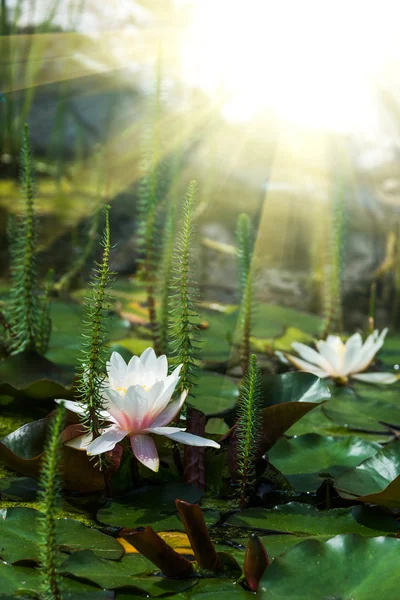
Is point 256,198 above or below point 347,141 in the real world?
below

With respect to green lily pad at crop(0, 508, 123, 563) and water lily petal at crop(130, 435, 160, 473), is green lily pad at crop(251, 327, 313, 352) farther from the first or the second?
green lily pad at crop(0, 508, 123, 563)

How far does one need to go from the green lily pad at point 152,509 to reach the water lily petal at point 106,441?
0.39ft

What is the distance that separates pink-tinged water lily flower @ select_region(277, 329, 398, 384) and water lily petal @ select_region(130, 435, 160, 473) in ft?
2.71

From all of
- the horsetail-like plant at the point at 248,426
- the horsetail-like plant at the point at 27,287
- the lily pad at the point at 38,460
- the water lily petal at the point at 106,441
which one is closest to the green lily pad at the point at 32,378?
the horsetail-like plant at the point at 27,287

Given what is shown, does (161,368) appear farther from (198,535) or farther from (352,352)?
(352,352)

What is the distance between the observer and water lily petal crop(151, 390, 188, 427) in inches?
41.5

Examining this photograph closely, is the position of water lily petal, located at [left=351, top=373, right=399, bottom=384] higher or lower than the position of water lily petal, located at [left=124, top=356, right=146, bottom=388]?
lower

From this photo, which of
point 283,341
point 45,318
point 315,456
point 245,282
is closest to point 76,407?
point 315,456

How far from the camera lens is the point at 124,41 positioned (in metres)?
4.82

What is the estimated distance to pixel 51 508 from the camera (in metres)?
Answer: 0.69

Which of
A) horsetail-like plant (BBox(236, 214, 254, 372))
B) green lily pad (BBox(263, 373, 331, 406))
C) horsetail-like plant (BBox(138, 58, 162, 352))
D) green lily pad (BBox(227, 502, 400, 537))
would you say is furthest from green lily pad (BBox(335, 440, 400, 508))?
horsetail-like plant (BBox(138, 58, 162, 352))

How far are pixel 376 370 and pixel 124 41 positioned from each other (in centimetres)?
375

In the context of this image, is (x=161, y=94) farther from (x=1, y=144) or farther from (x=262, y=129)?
(x=262, y=129)

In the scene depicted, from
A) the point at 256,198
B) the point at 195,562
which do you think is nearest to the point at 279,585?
the point at 195,562
